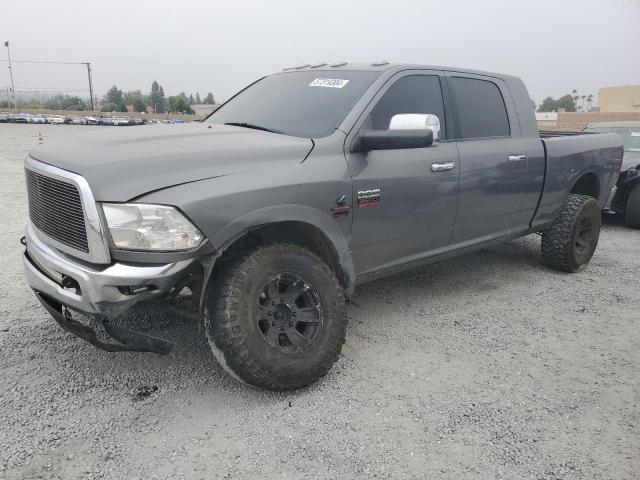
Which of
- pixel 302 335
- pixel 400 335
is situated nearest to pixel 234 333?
pixel 302 335

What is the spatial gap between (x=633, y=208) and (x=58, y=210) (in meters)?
7.41

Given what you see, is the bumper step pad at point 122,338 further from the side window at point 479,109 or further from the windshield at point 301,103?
the side window at point 479,109

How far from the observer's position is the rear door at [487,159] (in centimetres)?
405

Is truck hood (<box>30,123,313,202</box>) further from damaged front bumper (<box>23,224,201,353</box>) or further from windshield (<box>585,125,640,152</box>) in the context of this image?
windshield (<box>585,125,640,152</box>)

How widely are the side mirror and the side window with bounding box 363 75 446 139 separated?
0.21m

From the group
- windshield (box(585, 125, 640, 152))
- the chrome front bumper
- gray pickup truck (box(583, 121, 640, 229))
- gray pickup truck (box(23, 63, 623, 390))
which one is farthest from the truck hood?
windshield (box(585, 125, 640, 152))

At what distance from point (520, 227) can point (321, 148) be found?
8.09ft

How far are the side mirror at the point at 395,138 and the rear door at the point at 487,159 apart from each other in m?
0.89

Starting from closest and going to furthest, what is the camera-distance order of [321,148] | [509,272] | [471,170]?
[321,148] < [471,170] < [509,272]

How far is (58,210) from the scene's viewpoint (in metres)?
2.73

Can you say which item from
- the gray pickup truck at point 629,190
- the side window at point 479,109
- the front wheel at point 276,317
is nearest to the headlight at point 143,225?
the front wheel at point 276,317

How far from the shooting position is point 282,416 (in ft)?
9.00

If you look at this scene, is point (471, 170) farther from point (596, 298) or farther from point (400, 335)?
point (596, 298)

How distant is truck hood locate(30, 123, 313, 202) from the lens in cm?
251
